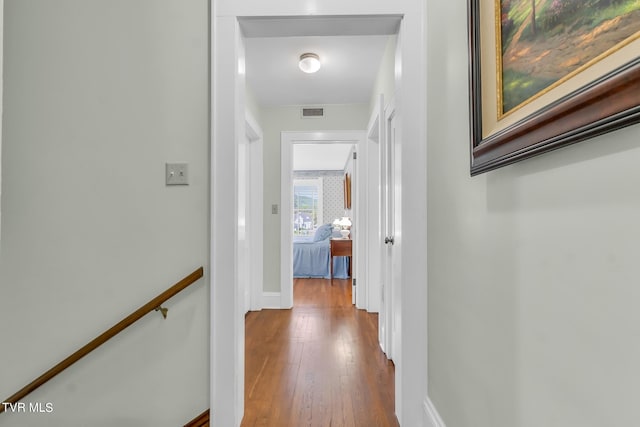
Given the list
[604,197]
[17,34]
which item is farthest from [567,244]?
[17,34]

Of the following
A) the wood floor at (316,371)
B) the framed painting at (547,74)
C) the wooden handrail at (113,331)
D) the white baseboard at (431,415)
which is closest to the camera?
the framed painting at (547,74)

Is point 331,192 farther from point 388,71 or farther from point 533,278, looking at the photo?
point 533,278

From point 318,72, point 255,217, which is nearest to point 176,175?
point 318,72

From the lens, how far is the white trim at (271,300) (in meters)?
3.81

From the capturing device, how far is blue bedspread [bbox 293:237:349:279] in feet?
18.2

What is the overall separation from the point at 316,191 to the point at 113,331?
26.3ft

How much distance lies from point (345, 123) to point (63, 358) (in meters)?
3.23

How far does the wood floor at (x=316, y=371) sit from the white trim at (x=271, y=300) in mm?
123

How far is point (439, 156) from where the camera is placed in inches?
55.3

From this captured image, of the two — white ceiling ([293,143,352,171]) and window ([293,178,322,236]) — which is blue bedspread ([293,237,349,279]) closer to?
white ceiling ([293,143,352,171])

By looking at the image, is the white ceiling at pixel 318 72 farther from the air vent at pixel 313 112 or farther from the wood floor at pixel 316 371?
the wood floor at pixel 316 371

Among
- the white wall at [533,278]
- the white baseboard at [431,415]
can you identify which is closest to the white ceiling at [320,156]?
the white wall at [533,278]

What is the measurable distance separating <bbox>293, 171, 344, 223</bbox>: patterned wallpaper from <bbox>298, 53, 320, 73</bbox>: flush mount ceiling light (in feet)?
21.0

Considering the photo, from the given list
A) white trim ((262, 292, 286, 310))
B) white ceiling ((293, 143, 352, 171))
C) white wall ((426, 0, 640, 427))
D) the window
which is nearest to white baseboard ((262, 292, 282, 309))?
white trim ((262, 292, 286, 310))
